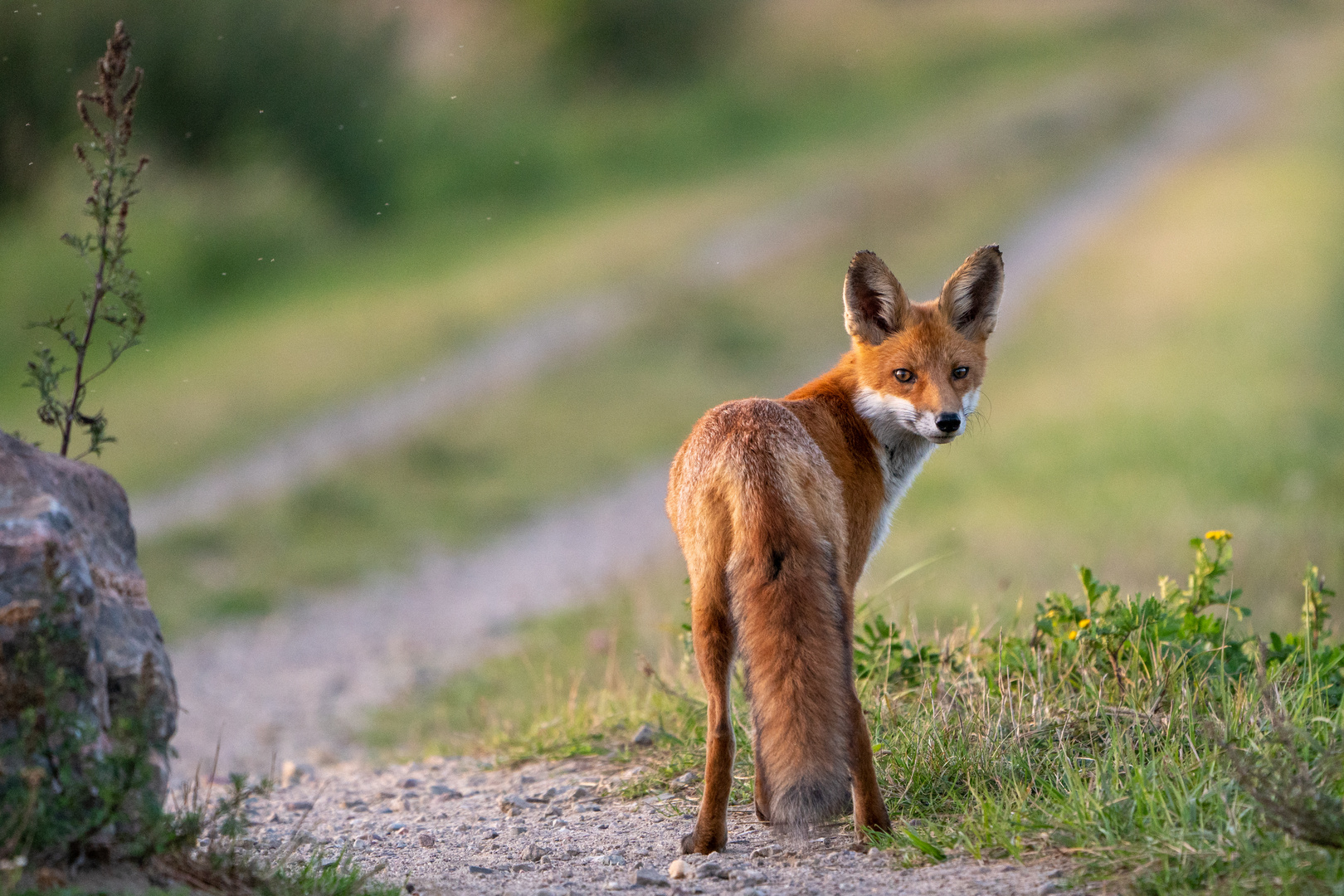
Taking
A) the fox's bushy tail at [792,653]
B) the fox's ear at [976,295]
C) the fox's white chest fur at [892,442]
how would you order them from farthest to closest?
the fox's ear at [976,295] < the fox's white chest fur at [892,442] < the fox's bushy tail at [792,653]

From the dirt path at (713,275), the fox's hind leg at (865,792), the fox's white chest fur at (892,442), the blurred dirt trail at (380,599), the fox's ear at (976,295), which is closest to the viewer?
the fox's hind leg at (865,792)

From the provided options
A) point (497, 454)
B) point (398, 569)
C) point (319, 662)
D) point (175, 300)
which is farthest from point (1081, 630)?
point (175, 300)

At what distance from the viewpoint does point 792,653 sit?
3.59 m

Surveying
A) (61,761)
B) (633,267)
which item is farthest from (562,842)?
(633,267)

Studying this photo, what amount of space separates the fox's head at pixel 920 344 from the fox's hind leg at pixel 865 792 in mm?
1025

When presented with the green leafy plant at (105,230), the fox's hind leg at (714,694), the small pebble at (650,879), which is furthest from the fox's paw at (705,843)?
the green leafy plant at (105,230)

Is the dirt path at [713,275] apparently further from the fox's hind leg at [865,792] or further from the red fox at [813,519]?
the fox's hind leg at [865,792]

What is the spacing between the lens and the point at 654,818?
4562mm

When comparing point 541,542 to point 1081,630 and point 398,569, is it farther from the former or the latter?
point 1081,630

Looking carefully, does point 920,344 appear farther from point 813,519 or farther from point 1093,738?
point 1093,738

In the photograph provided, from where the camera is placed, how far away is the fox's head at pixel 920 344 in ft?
14.1

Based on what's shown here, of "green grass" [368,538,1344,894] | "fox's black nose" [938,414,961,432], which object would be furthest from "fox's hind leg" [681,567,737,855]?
"fox's black nose" [938,414,961,432]

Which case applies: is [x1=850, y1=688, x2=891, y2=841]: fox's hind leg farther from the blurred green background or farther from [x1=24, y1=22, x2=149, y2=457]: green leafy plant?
[x1=24, y1=22, x2=149, y2=457]: green leafy plant

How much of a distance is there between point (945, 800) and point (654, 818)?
3.48ft
